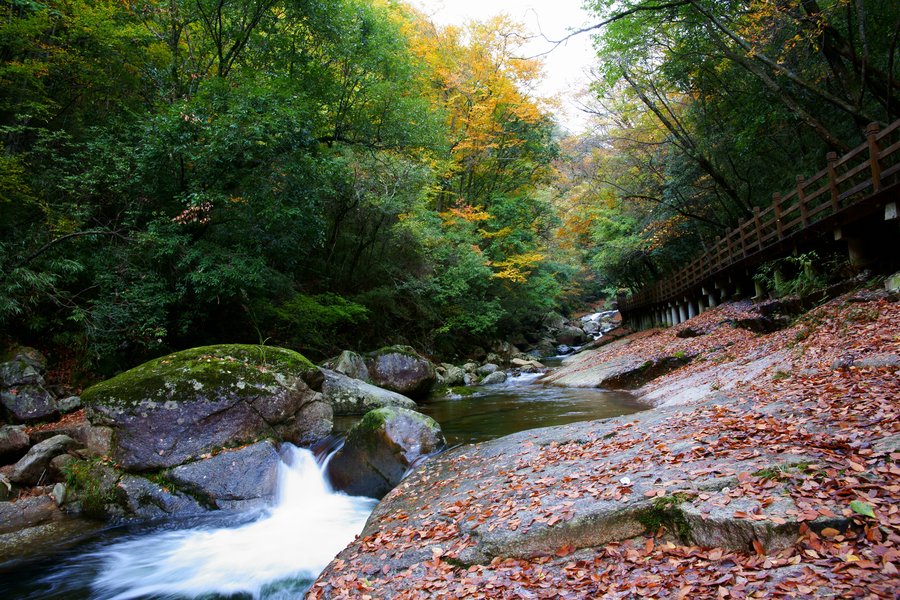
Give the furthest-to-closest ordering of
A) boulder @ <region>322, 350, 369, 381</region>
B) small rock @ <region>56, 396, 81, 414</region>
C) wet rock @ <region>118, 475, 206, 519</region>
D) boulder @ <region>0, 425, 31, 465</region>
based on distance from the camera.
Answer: boulder @ <region>322, 350, 369, 381</region>, small rock @ <region>56, 396, 81, 414</region>, boulder @ <region>0, 425, 31, 465</region>, wet rock @ <region>118, 475, 206, 519</region>

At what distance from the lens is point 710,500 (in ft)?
11.7

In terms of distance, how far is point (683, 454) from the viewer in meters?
4.72

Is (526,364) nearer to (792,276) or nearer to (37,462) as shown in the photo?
(792,276)

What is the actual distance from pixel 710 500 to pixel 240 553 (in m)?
5.50

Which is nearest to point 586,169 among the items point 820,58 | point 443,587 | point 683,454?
point 820,58

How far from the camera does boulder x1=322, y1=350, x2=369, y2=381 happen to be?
45.2 ft

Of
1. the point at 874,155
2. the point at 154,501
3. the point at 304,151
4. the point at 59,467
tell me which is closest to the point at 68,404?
the point at 59,467

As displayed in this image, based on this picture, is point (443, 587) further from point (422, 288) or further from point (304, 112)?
point (422, 288)

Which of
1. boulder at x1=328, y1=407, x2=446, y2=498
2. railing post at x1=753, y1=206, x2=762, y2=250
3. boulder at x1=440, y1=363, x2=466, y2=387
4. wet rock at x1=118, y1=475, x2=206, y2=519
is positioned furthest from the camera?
boulder at x1=440, y1=363, x2=466, y2=387

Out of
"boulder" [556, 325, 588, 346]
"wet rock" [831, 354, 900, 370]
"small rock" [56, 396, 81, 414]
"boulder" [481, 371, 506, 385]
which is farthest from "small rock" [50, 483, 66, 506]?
"boulder" [556, 325, 588, 346]

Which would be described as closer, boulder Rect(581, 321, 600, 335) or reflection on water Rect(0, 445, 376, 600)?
reflection on water Rect(0, 445, 376, 600)

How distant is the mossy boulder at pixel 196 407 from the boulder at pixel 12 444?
1.37m

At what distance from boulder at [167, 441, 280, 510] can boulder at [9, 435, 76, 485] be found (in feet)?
6.81

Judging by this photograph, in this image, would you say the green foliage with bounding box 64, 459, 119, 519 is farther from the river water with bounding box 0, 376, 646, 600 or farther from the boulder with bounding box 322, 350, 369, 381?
the boulder with bounding box 322, 350, 369, 381
